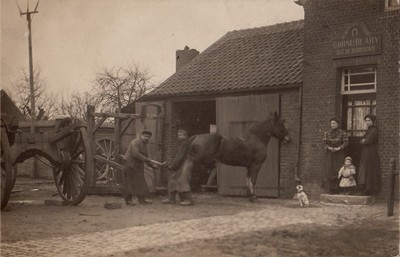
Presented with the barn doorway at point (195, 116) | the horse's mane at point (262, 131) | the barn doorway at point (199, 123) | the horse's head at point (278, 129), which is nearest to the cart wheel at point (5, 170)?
the horse's mane at point (262, 131)

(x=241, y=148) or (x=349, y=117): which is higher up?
(x=349, y=117)

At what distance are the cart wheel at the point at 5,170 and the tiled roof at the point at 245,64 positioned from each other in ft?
25.0

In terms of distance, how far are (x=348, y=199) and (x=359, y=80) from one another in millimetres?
3007

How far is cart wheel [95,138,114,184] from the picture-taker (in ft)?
63.8

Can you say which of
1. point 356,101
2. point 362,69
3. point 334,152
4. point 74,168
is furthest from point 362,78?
point 74,168

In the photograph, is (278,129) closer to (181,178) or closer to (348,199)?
(348,199)

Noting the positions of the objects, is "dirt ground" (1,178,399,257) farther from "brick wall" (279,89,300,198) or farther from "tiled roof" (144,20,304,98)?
"tiled roof" (144,20,304,98)

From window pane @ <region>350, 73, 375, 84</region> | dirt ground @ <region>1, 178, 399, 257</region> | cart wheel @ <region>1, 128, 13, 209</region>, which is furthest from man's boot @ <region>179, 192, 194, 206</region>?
window pane @ <region>350, 73, 375, 84</region>

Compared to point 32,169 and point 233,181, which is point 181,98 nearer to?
point 233,181

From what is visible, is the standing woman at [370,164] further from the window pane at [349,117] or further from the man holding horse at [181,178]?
the man holding horse at [181,178]

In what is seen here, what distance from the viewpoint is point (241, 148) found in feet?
44.2

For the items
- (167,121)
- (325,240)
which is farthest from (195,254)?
(167,121)

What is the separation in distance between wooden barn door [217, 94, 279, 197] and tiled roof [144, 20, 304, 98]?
1.34 ft

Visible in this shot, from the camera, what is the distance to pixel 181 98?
57.6 ft
